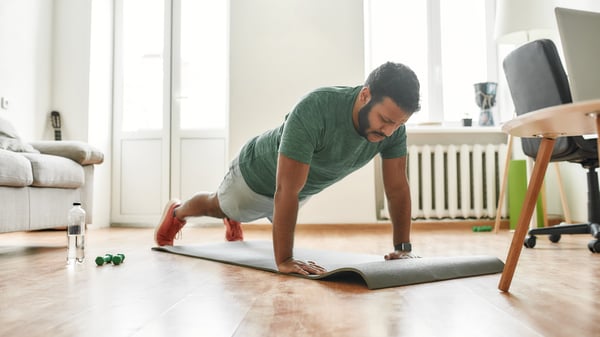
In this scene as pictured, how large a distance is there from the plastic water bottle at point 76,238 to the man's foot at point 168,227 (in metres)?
0.43

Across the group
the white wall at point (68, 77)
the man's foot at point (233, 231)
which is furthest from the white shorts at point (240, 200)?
the white wall at point (68, 77)

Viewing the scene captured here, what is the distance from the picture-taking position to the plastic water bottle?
82.7 inches

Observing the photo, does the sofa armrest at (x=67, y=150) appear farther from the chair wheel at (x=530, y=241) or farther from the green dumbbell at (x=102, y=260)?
the chair wheel at (x=530, y=241)

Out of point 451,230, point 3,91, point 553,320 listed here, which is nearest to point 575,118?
point 553,320

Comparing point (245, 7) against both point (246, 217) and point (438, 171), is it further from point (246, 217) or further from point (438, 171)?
point (246, 217)

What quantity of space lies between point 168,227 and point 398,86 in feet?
4.93

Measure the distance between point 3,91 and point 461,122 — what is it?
138 inches

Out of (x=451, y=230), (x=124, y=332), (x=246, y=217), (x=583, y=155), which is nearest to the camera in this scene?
(x=124, y=332)

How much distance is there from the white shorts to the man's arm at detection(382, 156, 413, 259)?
40 centimetres

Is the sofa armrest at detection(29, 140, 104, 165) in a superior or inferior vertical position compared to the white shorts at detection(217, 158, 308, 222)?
superior

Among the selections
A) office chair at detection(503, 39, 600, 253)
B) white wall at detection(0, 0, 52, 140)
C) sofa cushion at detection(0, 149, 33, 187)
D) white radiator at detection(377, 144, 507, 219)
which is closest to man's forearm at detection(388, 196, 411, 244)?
office chair at detection(503, 39, 600, 253)

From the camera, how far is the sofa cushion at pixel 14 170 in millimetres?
2197

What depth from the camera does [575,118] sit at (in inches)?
46.4

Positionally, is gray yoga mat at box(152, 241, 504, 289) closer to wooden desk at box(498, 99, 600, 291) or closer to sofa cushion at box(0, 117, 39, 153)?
wooden desk at box(498, 99, 600, 291)
